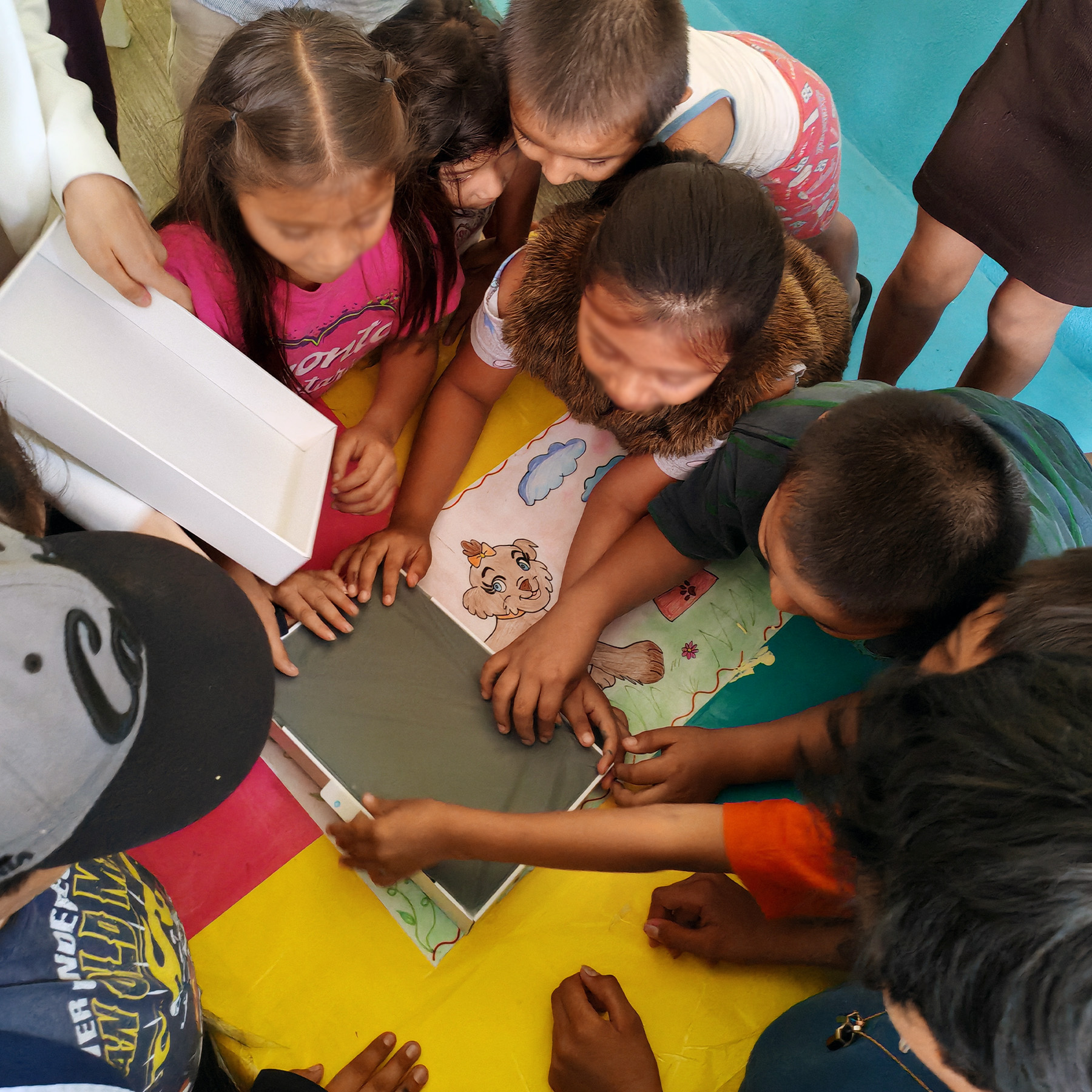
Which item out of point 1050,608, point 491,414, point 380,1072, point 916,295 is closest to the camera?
point 1050,608

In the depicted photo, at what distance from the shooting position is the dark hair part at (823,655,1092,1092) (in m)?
0.37

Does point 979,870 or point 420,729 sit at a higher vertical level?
point 979,870

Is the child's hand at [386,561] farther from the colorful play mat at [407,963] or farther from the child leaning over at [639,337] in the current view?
the colorful play mat at [407,963]

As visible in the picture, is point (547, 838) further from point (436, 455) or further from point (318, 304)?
point (318, 304)

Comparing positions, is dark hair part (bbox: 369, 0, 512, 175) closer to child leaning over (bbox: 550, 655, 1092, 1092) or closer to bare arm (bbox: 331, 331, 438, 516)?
bare arm (bbox: 331, 331, 438, 516)

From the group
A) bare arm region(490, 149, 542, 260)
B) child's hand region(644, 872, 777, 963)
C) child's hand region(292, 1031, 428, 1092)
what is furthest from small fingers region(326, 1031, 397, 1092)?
bare arm region(490, 149, 542, 260)

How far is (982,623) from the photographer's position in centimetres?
59

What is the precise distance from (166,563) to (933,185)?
97 cm

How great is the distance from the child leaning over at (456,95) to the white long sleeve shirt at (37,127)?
28 centimetres

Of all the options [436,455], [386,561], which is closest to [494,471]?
[436,455]

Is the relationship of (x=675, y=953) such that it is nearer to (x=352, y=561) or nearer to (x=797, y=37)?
(x=352, y=561)

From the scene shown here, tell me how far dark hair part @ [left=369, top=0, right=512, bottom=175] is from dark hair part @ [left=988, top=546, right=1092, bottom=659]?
66 centimetres

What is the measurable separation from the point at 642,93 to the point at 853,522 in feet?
1.47

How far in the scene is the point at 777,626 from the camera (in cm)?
90
